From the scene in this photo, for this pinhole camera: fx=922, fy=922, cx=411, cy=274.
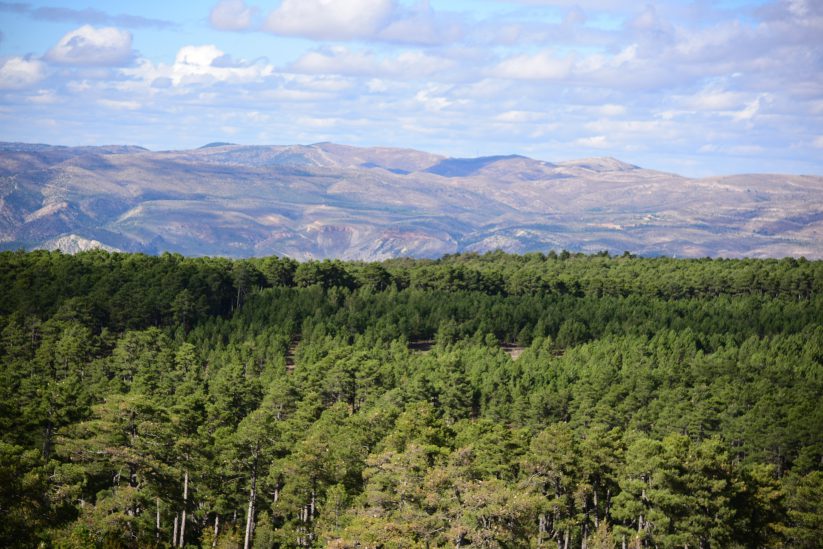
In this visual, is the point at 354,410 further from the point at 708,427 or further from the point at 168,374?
the point at 708,427

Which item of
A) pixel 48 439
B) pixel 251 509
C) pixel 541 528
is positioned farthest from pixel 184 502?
pixel 541 528

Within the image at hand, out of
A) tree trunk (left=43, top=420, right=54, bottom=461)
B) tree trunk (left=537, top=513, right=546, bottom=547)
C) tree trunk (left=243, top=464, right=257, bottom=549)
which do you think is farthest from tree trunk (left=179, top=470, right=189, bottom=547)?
tree trunk (left=537, top=513, right=546, bottom=547)

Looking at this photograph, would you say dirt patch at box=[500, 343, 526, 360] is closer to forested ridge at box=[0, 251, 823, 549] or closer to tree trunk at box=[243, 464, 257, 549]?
forested ridge at box=[0, 251, 823, 549]

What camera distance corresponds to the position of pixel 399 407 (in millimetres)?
82312

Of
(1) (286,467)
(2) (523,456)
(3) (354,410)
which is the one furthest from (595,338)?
(1) (286,467)

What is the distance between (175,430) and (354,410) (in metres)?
39.2

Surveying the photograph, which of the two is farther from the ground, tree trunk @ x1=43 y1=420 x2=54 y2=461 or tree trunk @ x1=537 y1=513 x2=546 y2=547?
tree trunk @ x1=43 y1=420 x2=54 y2=461

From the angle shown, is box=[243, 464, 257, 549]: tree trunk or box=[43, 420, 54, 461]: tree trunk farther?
box=[43, 420, 54, 461]: tree trunk

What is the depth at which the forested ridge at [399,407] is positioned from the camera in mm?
50156

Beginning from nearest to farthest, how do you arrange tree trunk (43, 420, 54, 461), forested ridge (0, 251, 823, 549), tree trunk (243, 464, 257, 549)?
Answer: forested ridge (0, 251, 823, 549)
tree trunk (243, 464, 257, 549)
tree trunk (43, 420, 54, 461)

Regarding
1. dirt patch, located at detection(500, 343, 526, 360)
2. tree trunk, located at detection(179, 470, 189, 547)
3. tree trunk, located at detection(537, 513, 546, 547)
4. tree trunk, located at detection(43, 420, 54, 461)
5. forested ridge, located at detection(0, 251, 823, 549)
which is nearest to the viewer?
forested ridge, located at detection(0, 251, 823, 549)

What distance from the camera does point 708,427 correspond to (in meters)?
85.2

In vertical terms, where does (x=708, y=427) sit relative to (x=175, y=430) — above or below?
below

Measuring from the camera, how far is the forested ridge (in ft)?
165
